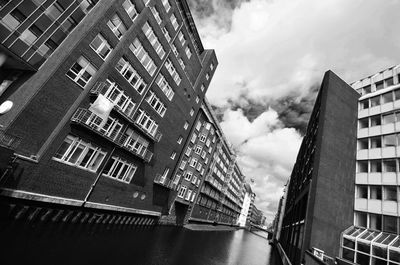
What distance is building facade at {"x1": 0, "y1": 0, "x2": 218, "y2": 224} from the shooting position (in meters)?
16.0

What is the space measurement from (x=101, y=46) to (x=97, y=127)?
306 inches

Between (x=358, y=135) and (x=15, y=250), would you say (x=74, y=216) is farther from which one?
(x=358, y=135)

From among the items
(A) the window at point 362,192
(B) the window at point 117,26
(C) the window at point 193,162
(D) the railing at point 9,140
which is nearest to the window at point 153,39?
(B) the window at point 117,26

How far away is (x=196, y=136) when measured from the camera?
4688cm

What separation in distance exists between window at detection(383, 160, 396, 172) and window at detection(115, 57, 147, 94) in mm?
28397

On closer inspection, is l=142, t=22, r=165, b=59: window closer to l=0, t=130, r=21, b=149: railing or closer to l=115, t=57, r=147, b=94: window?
l=115, t=57, r=147, b=94: window

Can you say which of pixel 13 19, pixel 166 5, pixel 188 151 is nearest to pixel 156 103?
pixel 166 5

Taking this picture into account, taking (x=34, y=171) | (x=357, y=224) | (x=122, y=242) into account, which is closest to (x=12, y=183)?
(x=34, y=171)

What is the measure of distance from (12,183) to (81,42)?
39.6ft

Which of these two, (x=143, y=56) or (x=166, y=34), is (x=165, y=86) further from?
(x=166, y=34)

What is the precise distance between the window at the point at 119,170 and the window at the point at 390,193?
2772 centimetres

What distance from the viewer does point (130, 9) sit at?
78.7 feet

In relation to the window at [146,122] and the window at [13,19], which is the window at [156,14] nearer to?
the window at [146,122]

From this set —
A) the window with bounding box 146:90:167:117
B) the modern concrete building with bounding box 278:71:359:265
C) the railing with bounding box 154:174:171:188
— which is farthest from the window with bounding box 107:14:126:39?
the modern concrete building with bounding box 278:71:359:265
